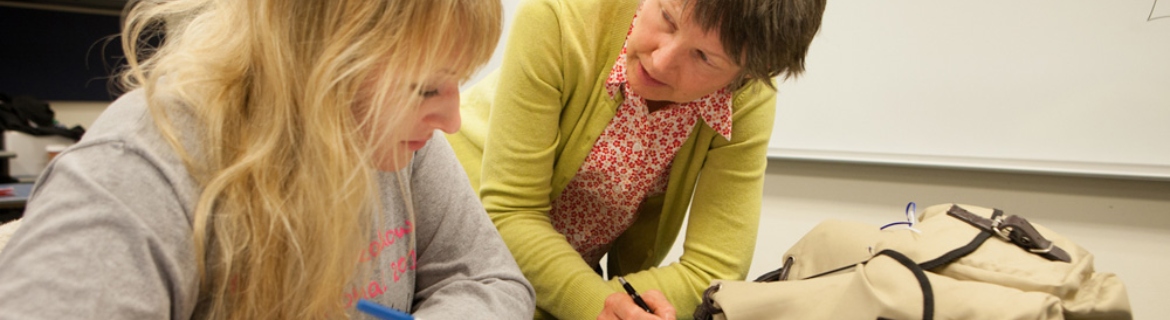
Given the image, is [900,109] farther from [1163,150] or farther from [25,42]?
[25,42]

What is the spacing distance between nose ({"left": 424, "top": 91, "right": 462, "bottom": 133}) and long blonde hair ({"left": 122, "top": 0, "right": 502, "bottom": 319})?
0.15ft

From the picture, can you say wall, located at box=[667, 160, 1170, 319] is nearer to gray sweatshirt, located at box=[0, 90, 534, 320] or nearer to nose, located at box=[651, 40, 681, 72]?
nose, located at box=[651, 40, 681, 72]

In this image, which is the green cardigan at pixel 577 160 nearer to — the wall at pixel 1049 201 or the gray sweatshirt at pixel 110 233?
the gray sweatshirt at pixel 110 233

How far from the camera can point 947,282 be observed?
2.65ft

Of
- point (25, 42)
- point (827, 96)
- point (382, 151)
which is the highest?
point (382, 151)

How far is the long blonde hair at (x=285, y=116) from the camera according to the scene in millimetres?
609

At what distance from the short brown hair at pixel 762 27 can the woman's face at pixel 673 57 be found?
0.05 ft

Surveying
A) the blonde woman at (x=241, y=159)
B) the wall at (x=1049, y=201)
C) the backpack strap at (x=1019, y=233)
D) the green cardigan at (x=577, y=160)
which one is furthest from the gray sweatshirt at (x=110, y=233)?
the wall at (x=1049, y=201)

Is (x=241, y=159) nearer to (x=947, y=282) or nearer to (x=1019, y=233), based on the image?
(x=947, y=282)

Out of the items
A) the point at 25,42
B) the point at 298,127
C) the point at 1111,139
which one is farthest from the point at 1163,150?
the point at 25,42

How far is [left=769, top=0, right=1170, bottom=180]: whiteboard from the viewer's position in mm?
1665

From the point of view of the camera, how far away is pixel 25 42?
2.62 metres

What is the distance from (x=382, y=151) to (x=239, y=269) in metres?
0.15

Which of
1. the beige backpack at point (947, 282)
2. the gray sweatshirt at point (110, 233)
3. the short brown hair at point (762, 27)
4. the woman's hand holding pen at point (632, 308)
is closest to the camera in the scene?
the gray sweatshirt at point (110, 233)
